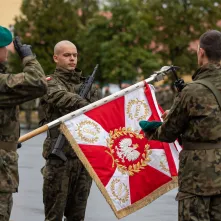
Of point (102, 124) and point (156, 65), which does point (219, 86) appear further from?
point (156, 65)

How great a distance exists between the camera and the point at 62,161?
764 centimetres

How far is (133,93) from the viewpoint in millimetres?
7496

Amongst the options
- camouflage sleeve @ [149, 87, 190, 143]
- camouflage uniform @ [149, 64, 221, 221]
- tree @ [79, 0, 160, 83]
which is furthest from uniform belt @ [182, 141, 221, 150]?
tree @ [79, 0, 160, 83]

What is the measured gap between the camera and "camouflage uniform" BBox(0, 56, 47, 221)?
5.52 metres

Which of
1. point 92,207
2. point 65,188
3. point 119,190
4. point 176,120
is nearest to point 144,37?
point 92,207

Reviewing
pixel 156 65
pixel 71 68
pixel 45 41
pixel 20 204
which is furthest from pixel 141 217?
pixel 45 41

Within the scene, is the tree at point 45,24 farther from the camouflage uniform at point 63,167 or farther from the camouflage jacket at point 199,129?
the camouflage jacket at point 199,129

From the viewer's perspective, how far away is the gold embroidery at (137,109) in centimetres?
744

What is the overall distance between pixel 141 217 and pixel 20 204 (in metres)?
1.85

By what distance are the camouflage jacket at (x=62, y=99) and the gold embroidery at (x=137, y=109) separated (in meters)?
0.41

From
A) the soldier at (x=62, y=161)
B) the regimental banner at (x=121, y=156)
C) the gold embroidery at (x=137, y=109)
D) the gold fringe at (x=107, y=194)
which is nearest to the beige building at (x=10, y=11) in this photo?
the soldier at (x=62, y=161)

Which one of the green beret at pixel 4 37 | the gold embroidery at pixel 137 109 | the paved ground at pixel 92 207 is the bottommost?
the paved ground at pixel 92 207

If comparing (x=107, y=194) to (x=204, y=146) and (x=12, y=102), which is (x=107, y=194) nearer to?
(x=204, y=146)

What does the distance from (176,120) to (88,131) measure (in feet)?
5.06
